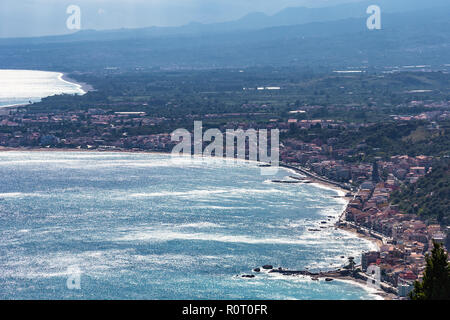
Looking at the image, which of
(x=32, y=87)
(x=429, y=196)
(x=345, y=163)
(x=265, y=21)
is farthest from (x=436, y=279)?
(x=265, y=21)

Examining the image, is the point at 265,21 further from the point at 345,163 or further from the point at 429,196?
the point at 429,196

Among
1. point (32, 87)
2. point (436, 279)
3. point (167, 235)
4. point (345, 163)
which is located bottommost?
point (32, 87)

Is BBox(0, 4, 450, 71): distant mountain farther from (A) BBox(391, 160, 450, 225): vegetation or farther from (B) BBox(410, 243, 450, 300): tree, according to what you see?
(B) BBox(410, 243, 450, 300): tree

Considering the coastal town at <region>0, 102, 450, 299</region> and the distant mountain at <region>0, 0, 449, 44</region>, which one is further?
the distant mountain at <region>0, 0, 449, 44</region>

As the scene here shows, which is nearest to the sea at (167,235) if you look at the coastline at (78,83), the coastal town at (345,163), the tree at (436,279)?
the coastal town at (345,163)

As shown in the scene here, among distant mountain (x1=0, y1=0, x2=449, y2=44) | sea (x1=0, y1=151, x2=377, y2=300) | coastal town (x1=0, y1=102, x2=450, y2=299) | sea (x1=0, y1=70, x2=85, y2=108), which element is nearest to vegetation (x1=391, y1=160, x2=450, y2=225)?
coastal town (x1=0, y1=102, x2=450, y2=299)

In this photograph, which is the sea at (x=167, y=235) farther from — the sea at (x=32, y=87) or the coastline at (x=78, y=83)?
the coastline at (x=78, y=83)
